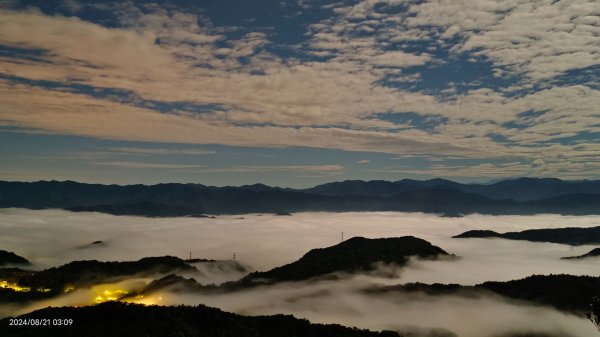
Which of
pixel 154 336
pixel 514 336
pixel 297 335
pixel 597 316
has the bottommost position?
pixel 514 336

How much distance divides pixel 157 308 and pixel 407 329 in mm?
116848

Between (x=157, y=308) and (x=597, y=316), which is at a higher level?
(x=597, y=316)

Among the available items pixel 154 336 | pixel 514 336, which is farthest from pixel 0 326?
pixel 514 336

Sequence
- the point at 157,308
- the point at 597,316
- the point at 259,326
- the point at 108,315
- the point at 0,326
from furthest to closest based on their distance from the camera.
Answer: the point at 259,326
the point at 157,308
the point at 108,315
the point at 0,326
the point at 597,316

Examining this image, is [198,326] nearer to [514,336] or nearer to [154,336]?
[154,336]

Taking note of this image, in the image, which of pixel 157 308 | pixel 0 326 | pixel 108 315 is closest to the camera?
pixel 0 326

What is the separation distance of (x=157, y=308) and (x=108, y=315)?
52.3 feet

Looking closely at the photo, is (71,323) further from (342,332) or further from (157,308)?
(342,332)

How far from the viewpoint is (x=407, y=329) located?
193625 millimetres

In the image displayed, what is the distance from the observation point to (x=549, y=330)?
195 meters

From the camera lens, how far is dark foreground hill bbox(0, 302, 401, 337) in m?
110

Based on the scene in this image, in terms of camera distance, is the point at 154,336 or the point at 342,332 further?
the point at 342,332

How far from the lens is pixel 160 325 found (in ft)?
400

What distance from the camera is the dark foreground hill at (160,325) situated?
10975 cm
